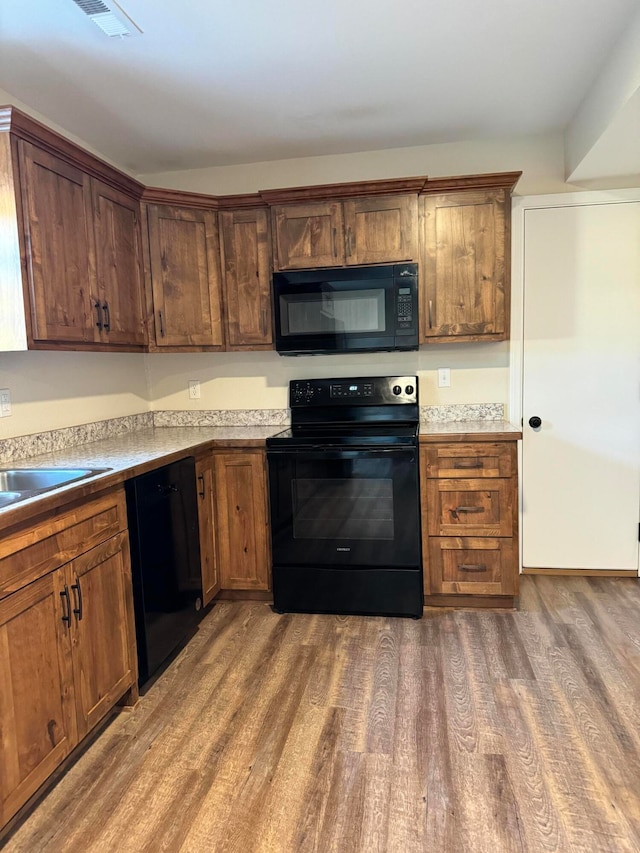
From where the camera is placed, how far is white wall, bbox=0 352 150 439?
7.69 ft

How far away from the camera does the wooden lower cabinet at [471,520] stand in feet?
8.71

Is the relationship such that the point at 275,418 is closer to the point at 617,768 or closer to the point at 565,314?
the point at 565,314

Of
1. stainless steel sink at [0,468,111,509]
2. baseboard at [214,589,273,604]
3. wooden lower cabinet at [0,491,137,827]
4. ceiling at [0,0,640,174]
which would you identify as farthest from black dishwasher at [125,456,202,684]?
ceiling at [0,0,640,174]

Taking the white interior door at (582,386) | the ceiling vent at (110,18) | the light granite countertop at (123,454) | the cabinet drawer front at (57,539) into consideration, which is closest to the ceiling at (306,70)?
the ceiling vent at (110,18)

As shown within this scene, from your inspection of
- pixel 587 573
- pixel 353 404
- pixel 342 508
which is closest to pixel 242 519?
pixel 342 508

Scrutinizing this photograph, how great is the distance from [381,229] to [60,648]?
238 centimetres

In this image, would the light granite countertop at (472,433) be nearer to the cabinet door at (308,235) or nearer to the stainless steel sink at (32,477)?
the cabinet door at (308,235)

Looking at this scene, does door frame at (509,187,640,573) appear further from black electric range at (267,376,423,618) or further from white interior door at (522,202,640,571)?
black electric range at (267,376,423,618)

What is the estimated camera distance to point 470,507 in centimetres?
269

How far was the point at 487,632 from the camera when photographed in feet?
8.33

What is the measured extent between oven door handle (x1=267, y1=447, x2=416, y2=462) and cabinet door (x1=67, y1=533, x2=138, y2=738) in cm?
94

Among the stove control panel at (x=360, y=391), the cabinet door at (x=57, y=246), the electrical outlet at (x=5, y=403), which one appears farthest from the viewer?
the stove control panel at (x=360, y=391)

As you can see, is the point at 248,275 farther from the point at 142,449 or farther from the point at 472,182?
the point at 472,182

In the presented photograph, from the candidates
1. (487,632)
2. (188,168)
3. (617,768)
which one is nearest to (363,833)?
(617,768)
